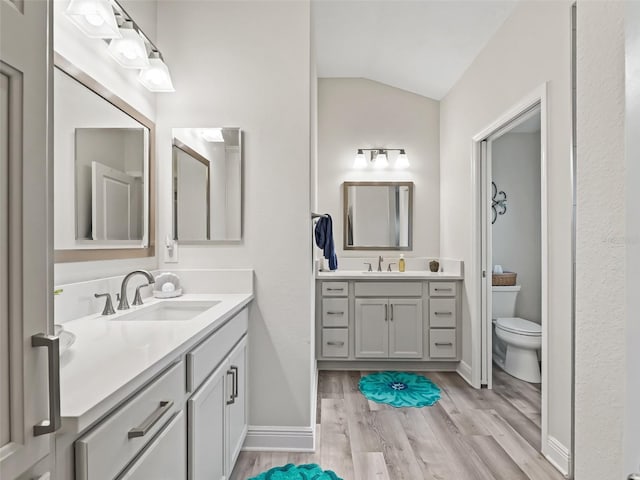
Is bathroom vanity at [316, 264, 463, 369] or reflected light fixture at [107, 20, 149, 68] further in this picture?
bathroom vanity at [316, 264, 463, 369]

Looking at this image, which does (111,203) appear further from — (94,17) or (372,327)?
(372,327)

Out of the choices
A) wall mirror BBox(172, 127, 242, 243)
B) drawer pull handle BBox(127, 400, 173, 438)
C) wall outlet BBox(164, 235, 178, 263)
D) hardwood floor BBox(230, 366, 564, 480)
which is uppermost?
wall mirror BBox(172, 127, 242, 243)

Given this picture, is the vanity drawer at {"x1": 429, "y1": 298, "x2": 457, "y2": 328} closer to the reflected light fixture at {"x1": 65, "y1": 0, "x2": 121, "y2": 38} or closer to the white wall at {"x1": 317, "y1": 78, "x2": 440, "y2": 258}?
the white wall at {"x1": 317, "y1": 78, "x2": 440, "y2": 258}

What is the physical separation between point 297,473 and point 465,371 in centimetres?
200

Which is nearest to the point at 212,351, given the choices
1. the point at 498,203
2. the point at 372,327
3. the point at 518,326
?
the point at 372,327

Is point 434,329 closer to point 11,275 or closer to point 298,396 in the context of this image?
point 298,396

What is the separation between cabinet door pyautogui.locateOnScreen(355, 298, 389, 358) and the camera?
11.5 feet

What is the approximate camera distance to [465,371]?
10.9ft

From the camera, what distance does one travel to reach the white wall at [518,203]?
406cm

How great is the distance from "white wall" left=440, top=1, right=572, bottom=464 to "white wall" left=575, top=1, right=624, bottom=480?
1387mm

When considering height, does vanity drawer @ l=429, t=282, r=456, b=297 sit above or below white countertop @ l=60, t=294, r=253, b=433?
below

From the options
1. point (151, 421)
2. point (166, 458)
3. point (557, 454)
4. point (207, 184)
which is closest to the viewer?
point (151, 421)

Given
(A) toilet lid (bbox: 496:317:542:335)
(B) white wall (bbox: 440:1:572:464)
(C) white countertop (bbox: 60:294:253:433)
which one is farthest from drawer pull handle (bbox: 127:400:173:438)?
(A) toilet lid (bbox: 496:317:542:335)

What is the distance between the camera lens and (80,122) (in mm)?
1587
